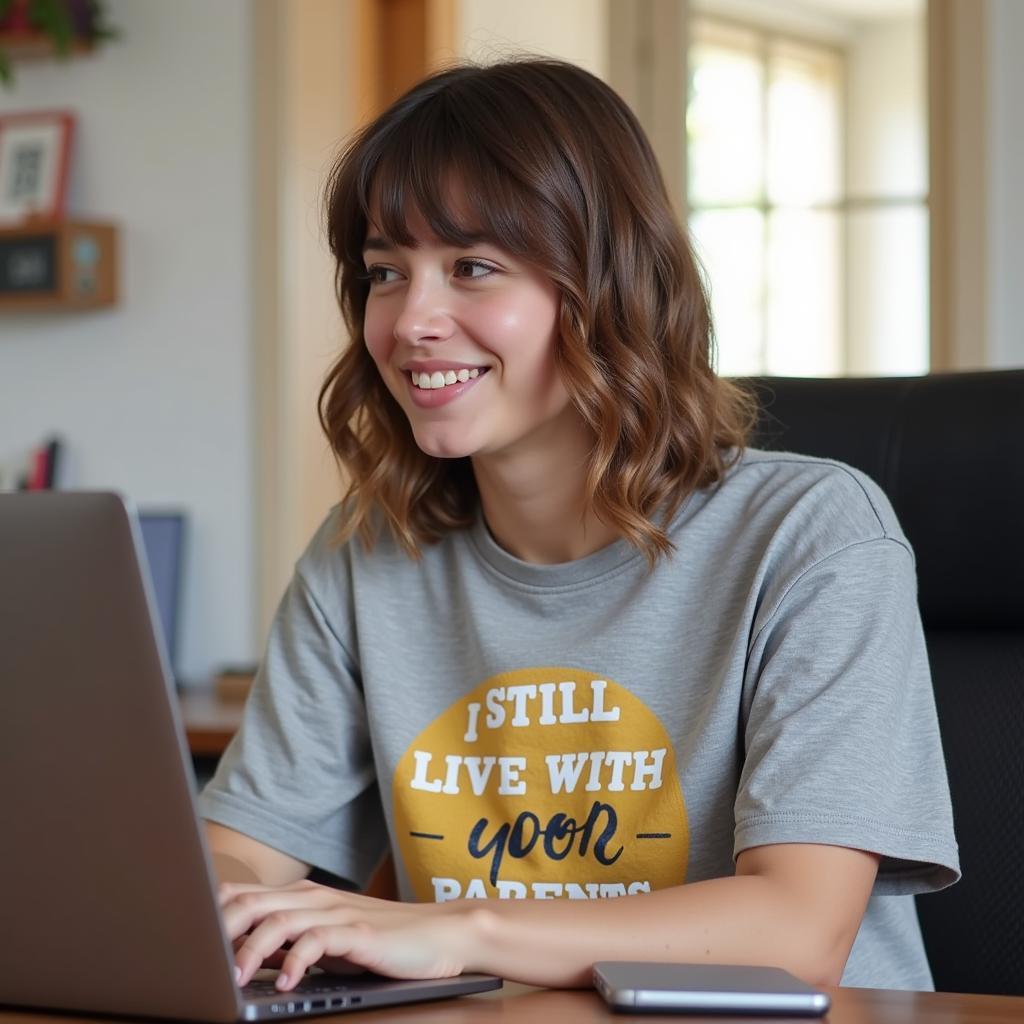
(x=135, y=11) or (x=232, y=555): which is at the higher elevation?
(x=135, y=11)

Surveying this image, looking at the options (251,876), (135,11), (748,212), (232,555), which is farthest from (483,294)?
(135,11)

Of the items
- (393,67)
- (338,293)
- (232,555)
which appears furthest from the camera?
(393,67)

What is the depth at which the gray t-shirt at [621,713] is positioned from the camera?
1.05 m

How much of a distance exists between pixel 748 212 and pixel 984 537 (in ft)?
4.94

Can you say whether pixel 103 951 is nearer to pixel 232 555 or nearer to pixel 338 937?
pixel 338 937

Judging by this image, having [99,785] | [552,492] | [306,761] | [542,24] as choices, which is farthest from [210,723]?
[542,24]

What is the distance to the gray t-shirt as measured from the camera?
105 centimetres

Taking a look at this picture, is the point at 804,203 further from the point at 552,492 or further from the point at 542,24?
the point at 552,492

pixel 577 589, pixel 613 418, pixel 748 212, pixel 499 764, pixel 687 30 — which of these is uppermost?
pixel 687 30

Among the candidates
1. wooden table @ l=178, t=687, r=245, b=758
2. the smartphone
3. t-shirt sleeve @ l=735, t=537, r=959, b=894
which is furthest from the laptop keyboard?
wooden table @ l=178, t=687, r=245, b=758

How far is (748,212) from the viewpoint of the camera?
2674 millimetres

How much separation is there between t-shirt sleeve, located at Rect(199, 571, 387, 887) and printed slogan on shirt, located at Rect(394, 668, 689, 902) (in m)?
0.11

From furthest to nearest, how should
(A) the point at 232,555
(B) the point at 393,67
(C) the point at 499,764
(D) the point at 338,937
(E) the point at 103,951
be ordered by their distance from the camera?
(B) the point at 393,67 → (A) the point at 232,555 → (C) the point at 499,764 → (D) the point at 338,937 → (E) the point at 103,951

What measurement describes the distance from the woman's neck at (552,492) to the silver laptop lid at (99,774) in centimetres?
64
